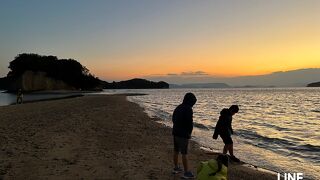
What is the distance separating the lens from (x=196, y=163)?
38.5 ft

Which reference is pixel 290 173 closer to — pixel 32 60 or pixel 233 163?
pixel 233 163

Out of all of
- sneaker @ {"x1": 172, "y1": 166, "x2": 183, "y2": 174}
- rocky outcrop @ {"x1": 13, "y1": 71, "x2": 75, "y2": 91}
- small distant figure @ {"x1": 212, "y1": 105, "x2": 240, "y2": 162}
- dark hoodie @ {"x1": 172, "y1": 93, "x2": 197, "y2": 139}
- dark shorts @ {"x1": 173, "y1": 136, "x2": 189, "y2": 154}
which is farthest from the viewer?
rocky outcrop @ {"x1": 13, "y1": 71, "x2": 75, "y2": 91}

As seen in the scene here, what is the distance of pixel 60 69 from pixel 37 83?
10939 millimetres

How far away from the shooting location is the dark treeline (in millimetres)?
142000

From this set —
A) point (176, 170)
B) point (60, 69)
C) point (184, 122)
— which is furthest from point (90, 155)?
point (60, 69)

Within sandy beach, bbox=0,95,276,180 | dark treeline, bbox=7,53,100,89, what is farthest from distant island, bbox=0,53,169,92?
sandy beach, bbox=0,95,276,180

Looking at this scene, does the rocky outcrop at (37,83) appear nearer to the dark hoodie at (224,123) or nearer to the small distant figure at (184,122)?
the dark hoodie at (224,123)

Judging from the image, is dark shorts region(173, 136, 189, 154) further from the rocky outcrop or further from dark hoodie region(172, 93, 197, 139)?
the rocky outcrop

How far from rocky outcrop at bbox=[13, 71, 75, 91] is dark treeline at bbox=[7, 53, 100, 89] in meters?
1.85

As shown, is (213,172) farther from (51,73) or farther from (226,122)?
(51,73)

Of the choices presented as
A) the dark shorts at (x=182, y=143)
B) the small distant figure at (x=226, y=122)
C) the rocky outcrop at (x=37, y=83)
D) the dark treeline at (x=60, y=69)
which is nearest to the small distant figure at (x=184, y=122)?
the dark shorts at (x=182, y=143)

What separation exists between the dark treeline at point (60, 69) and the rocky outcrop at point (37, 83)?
6.06 feet

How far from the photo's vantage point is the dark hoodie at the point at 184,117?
909 centimetres

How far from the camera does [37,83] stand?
137125 mm
